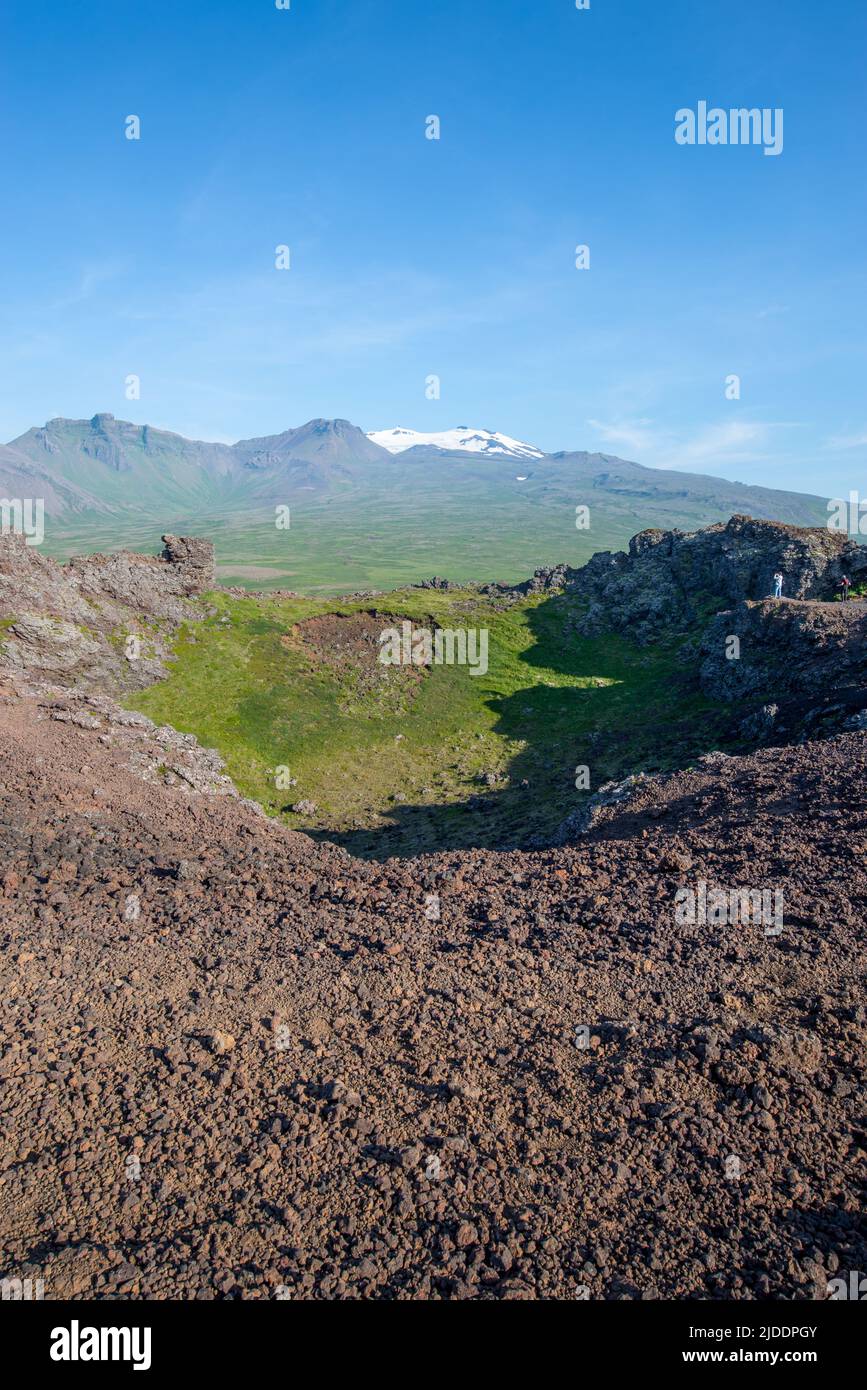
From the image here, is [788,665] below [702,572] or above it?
below

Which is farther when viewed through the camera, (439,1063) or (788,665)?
(788,665)

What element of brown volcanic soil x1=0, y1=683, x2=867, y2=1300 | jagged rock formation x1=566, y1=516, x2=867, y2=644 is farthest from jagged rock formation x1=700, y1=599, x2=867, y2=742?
brown volcanic soil x1=0, y1=683, x2=867, y2=1300

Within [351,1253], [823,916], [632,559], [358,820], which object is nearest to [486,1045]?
[351,1253]

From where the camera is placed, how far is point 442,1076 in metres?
9.28

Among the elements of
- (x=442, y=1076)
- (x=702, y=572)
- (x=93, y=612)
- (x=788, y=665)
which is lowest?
(x=442, y=1076)

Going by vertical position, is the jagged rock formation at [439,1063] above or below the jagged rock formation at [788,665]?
below

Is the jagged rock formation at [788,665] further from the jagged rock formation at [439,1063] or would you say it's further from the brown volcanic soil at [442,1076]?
the brown volcanic soil at [442,1076]

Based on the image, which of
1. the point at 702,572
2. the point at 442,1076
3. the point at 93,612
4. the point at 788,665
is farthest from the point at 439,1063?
the point at 702,572

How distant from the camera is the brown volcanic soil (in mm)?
7035

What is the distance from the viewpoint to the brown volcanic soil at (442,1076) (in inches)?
277

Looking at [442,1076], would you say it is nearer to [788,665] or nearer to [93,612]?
[788,665]

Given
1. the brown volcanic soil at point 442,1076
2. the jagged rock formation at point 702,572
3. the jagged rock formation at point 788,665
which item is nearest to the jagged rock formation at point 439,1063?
the brown volcanic soil at point 442,1076

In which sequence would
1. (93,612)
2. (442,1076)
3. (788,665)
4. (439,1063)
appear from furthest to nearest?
(93,612), (788,665), (439,1063), (442,1076)
